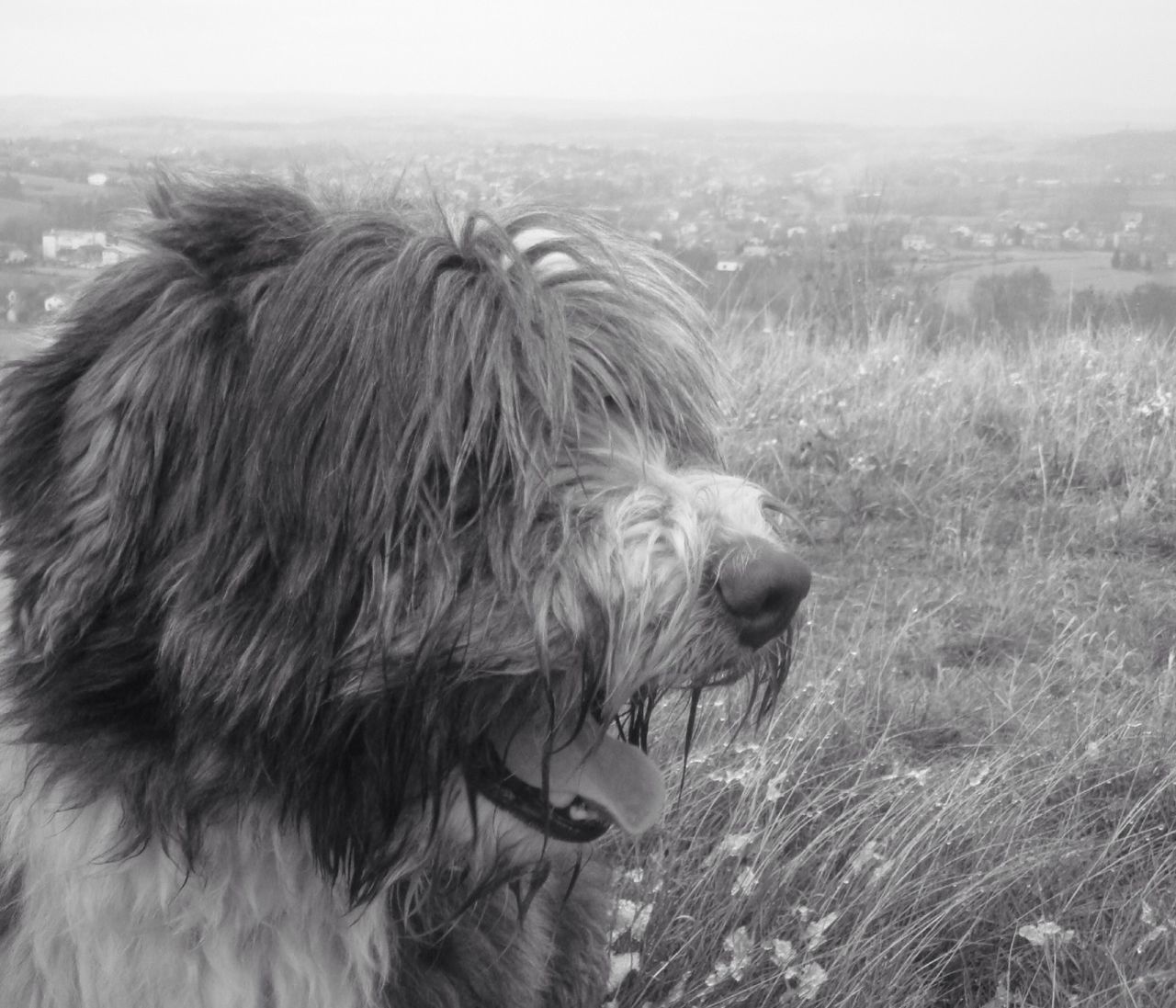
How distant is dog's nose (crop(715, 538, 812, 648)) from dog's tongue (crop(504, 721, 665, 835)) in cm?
30

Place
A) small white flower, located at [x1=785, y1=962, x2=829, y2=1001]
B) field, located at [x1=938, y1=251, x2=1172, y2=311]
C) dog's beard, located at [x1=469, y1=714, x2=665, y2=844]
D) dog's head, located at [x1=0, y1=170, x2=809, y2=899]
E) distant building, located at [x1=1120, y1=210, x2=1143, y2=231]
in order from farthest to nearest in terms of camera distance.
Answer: distant building, located at [x1=1120, y1=210, x2=1143, y2=231]
field, located at [x1=938, y1=251, x2=1172, y2=311]
small white flower, located at [x1=785, y1=962, x2=829, y2=1001]
dog's beard, located at [x1=469, y1=714, x2=665, y2=844]
dog's head, located at [x1=0, y1=170, x2=809, y2=899]

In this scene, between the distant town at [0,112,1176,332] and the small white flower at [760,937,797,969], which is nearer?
the small white flower at [760,937,797,969]

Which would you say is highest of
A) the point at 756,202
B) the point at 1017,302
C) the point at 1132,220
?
the point at 1132,220

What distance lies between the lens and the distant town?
2.76 metres

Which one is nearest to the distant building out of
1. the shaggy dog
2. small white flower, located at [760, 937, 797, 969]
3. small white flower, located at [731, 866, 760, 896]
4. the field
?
the field

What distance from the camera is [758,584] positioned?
182cm

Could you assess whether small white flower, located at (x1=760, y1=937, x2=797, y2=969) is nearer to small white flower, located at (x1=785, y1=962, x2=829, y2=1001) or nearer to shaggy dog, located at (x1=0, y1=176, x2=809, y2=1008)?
small white flower, located at (x1=785, y1=962, x2=829, y2=1001)

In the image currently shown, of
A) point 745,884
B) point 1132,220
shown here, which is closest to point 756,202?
point 1132,220

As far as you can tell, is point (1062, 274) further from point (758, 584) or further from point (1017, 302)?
point (758, 584)

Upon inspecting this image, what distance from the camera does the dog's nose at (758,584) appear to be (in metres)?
1.82

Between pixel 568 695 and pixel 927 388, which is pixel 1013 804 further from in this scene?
pixel 927 388

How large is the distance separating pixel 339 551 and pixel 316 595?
0.23 feet

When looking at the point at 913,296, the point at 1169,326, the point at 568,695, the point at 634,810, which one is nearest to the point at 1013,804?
the point at 634,810

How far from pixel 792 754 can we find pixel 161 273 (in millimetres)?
1817
